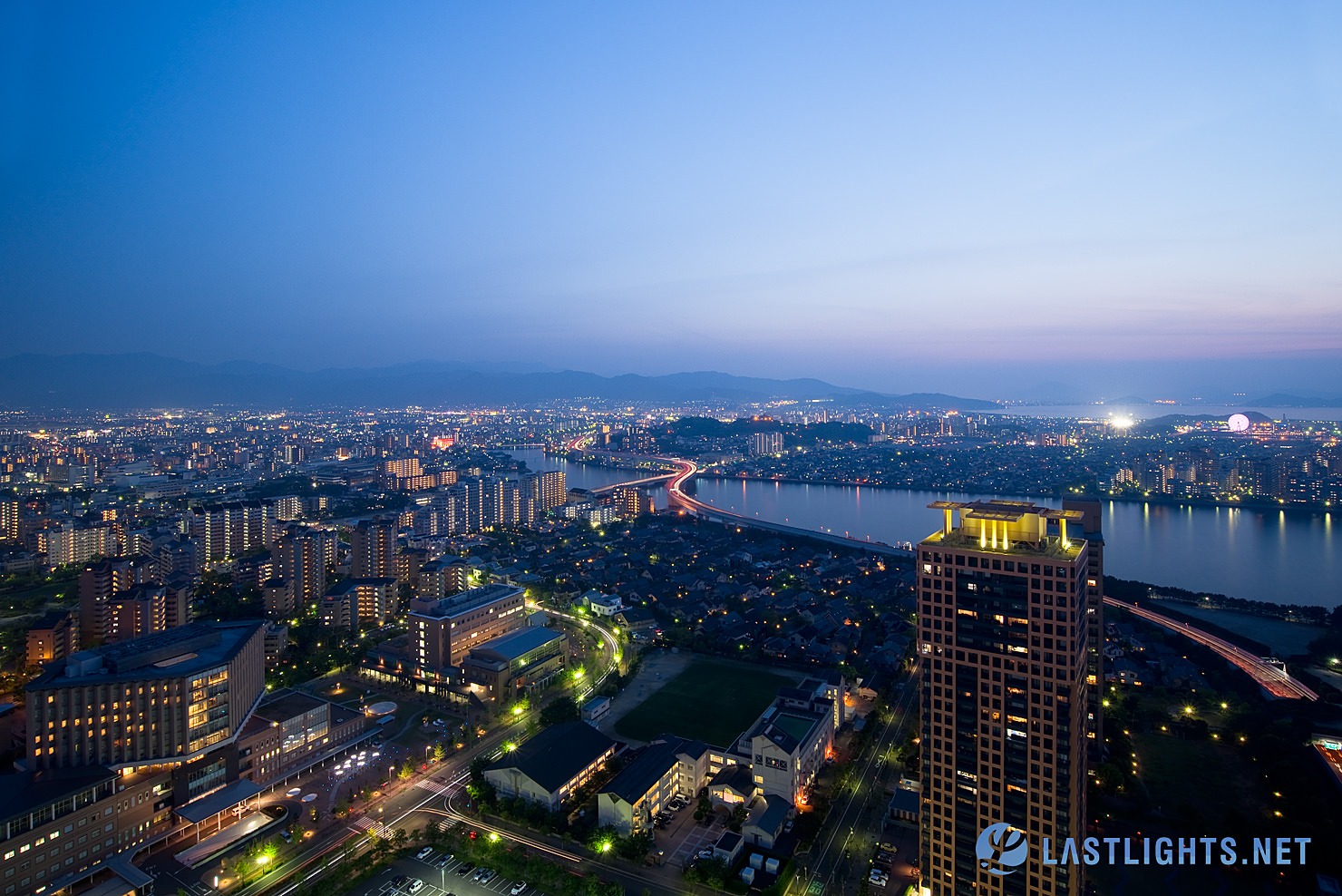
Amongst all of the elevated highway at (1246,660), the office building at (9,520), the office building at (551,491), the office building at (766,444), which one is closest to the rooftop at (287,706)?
the elevated highway at (1246,660)

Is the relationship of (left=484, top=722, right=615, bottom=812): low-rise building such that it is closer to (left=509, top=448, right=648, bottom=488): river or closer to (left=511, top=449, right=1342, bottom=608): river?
(left=511, top=449, right=1342, bottom=608): river

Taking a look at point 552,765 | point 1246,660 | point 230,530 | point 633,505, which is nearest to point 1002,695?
point 552,765

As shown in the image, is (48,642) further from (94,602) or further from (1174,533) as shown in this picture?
(1174,533)

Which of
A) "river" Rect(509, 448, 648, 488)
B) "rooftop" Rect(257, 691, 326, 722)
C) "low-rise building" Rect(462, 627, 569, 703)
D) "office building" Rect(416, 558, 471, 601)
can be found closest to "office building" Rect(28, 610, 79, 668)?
"rooftop" Rect(257, 691, 326, 722)

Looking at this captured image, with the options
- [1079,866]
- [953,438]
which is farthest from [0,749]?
[953,438]

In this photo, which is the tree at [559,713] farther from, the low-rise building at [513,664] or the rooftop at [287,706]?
the rooftop at [287,706]

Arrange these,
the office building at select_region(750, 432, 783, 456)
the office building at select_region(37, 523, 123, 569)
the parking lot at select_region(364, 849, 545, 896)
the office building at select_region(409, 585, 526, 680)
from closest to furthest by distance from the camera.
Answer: the parking lot at select_region(364, 849, 545, 896) < the office building at select_region(409, 585, 526, 680) < the office building at select_region(37, 523, 123, 569) < the office building at select_region(750, 432, 783, 456)
